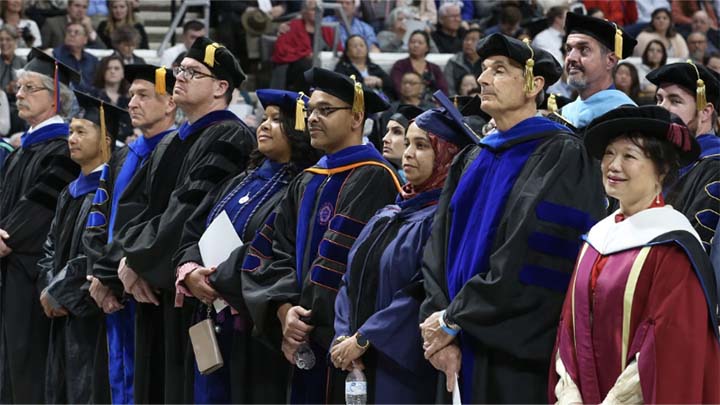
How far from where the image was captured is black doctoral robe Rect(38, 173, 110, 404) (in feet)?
26.5

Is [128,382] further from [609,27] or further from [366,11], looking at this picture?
[366,11]

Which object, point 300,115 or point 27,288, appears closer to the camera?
point 300,115

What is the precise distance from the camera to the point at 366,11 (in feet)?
48.6

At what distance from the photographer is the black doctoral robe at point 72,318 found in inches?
318

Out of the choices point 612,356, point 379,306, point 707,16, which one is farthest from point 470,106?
point 707,16

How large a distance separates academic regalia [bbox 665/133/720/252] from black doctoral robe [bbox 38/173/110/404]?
3.72 metres

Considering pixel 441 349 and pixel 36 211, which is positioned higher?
pixel 441 349

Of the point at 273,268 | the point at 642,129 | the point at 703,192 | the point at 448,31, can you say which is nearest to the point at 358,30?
the point at 448,31

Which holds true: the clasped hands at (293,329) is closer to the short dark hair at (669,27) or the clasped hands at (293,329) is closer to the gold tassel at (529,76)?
the gold tassel at (529,76)

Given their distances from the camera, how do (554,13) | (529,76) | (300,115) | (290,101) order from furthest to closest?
(554,13)
(290,101)
(300,115)
(529,76)

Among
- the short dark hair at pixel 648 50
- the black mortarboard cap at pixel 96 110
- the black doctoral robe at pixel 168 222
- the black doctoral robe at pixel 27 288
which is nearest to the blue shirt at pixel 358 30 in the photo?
the short dark hair at pixel 648 50

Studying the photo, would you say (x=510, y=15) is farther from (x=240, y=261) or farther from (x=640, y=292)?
(x=640, y=292)

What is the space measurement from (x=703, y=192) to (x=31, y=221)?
4809 millimetres

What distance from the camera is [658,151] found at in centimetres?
474
